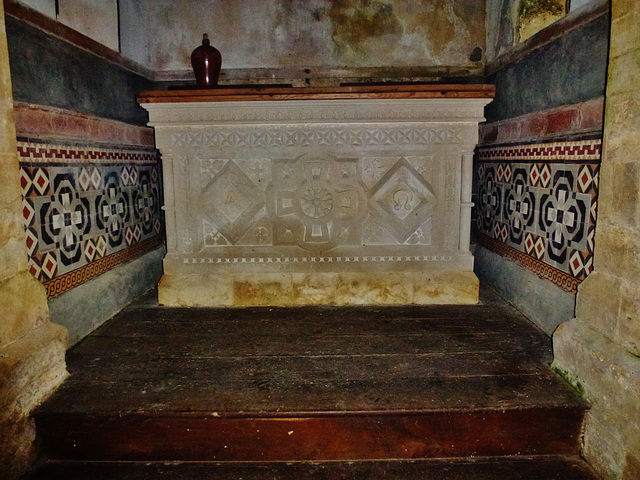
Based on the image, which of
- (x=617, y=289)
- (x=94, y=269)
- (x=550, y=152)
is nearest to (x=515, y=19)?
(x=550, y=152)

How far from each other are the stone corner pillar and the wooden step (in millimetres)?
87

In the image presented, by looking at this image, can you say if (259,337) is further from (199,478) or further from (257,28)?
(257,28)

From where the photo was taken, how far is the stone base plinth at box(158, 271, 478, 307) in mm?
2990

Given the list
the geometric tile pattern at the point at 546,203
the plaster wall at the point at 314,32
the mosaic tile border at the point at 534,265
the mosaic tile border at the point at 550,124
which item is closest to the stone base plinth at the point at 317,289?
the mosaic tile border at the point at 534,265

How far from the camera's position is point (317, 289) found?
301 centimetres

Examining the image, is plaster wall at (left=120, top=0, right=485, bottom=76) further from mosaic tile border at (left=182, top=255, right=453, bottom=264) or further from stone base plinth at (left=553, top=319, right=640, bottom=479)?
stone base plinth at (left=553, top=319, right=640, bottom=479)

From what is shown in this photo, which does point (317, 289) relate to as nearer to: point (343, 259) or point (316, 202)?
point (343, 259)

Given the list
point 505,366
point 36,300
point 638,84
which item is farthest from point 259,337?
point 638,84

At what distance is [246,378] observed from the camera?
6.66 feet

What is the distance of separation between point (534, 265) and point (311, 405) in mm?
1694

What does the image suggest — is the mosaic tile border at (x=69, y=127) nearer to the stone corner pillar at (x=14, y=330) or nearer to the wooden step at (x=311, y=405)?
the stone corner pillar at (x=14, y=330)

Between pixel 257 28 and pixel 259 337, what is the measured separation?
8.68 feet

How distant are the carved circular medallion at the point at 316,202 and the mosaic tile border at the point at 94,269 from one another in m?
1.28

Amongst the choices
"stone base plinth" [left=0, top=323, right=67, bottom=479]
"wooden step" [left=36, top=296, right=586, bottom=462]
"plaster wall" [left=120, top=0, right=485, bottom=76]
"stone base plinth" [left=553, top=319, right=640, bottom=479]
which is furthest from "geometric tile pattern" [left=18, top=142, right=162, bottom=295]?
"stone base plinth" [left=553, top=319, right=640, bottom=479]
